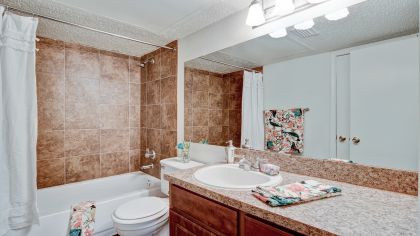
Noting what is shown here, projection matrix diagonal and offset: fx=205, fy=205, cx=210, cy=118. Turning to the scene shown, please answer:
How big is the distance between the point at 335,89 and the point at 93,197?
2.63 m

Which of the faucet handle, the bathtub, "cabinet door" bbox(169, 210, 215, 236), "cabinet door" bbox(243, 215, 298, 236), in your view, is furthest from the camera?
the bathtub

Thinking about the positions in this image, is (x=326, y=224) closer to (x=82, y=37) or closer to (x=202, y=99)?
(x=202, y=99)

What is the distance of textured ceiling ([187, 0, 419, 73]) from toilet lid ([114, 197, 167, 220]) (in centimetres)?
141

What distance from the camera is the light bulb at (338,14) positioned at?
1124 millimetres

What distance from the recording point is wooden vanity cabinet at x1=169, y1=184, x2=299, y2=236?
0.83 metres

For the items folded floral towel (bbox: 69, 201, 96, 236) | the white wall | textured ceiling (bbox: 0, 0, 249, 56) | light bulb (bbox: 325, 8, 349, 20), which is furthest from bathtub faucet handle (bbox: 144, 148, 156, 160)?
light bulb (bbox: 325, 8, 349, 20)

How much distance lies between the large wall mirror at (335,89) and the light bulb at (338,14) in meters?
0.02

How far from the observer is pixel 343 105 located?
1.16 meters

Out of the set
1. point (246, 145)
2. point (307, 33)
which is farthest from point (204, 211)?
point (307, 33)

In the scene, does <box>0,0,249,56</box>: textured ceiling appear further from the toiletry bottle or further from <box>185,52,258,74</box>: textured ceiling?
the toiletry bottle

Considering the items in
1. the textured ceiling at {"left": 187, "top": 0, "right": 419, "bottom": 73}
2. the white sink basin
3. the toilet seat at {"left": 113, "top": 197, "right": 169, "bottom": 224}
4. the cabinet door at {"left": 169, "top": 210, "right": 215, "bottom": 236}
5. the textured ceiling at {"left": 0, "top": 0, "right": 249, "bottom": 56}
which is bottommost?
the toilet seat at {"left": 113, "top": 197, "right": 169, "bottom": 224}

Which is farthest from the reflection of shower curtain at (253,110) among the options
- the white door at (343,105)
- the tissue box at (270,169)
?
the white door at (343,105)

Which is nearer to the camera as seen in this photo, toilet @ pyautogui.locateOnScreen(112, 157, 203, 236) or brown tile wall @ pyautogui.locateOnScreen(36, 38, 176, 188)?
toilet @ pyautogui.locateOnScreen(112, 157, 203, 236)

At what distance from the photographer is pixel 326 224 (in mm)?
675
